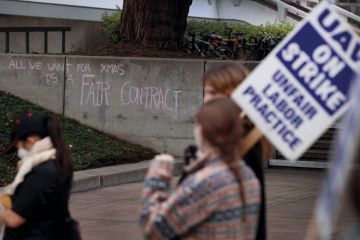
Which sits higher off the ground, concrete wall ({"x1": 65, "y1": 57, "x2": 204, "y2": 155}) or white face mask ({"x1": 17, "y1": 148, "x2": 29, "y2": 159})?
white face mask ({"x1": 17, "y1": 148, "x2": 29, "y2": 159})

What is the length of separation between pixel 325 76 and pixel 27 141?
172 centimetres

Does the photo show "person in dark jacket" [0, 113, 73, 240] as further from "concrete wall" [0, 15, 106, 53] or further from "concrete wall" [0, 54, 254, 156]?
"concrete wall" [0, 15, 106, 53]

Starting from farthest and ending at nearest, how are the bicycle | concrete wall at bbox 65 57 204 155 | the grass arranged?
the bicycle → concrete wall at bbox 65 57 204 155 → the grass

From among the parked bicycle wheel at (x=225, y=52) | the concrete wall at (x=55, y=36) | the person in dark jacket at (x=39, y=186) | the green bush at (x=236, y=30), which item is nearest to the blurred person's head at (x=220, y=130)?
the person in dark jacket at (x=39, y=186)

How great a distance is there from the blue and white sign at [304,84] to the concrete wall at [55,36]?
642 inches

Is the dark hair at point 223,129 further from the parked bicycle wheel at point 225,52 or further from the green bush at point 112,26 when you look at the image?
the parked bicycle wheel at point 225,52

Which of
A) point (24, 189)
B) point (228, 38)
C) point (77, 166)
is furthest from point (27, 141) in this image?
point (228, 38)

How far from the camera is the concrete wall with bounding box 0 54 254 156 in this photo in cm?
1469

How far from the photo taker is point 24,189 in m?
5.18

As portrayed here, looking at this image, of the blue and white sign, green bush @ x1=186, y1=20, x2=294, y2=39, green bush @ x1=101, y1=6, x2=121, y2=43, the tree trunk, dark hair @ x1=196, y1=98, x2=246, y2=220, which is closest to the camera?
dark hair @ x1=196, y1=98, x2=246, y2=220

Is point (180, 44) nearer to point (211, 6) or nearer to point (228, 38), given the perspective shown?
point (228, 38)

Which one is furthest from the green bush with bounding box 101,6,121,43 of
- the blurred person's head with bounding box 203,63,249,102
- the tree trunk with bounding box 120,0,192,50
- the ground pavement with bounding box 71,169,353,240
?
the blurred person's head with bounding box 203,63,249,102

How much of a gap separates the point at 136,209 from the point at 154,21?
5.21 metres

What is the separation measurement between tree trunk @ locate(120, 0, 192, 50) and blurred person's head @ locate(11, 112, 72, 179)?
34.2 ft
